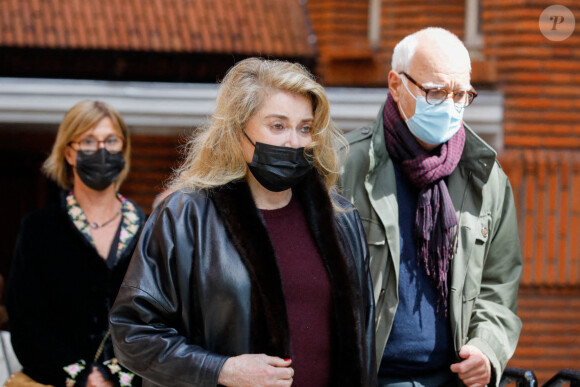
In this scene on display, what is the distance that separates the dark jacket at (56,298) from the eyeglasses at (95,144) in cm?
39

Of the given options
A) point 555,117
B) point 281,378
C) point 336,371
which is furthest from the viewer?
point 555,117

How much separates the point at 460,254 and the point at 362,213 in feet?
1.26

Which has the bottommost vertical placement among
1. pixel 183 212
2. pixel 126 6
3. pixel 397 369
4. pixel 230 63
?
pixel 397 369

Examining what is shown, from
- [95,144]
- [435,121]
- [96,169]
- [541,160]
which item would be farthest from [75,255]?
[541,160]

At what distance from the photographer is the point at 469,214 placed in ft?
10.9

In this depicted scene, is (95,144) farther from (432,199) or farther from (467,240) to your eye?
(467,240)

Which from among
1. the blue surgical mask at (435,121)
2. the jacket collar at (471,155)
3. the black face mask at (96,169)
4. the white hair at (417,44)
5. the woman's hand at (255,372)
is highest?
the white hair at (417,44)

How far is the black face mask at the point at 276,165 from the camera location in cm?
265

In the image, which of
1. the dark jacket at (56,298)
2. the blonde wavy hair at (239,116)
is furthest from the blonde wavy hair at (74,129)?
the blonde wavy hair at (239,116)

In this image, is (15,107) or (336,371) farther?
(15,107)

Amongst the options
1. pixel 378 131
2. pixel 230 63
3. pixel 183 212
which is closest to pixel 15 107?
pixel 230 63

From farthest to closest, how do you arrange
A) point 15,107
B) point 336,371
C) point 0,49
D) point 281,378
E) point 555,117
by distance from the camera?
point 0,49, point 555,117, point 15,107, point 336,371, point 281,378

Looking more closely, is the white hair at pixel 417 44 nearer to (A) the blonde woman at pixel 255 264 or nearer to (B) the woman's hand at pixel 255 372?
(A) the blonde woman at pixel 255 264

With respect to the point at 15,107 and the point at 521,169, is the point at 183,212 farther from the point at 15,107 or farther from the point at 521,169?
the point at 521,169
